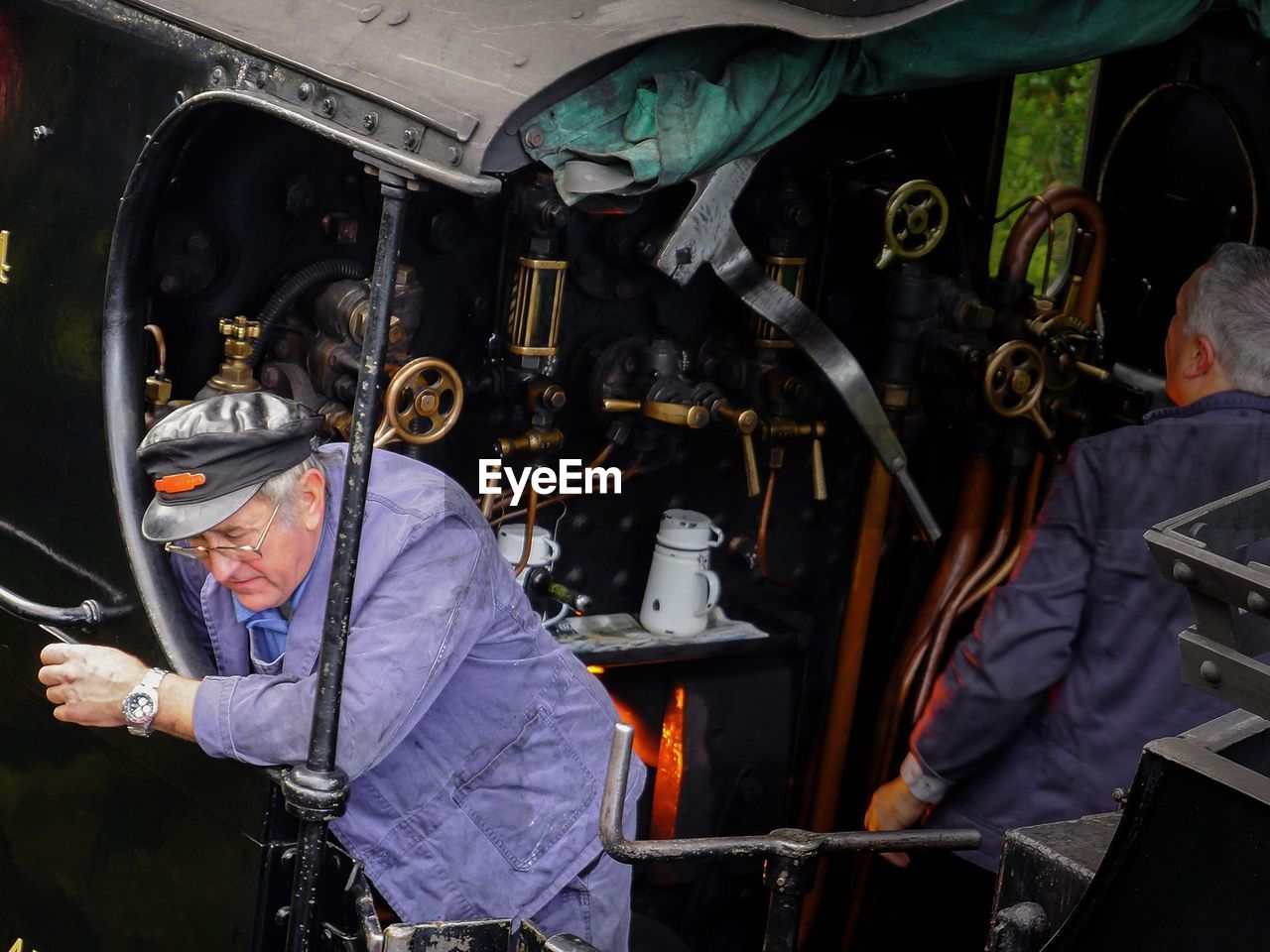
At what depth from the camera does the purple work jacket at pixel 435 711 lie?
2479mm

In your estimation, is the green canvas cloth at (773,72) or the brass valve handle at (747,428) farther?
the brass valve handle at (747,428)

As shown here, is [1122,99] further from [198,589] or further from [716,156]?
[198,589]

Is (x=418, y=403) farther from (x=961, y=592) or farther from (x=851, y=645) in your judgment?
(x=961, y=592)

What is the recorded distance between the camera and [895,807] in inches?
132

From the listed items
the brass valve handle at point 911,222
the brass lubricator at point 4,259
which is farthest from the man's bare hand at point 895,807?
the brass lubricator at point 4,259

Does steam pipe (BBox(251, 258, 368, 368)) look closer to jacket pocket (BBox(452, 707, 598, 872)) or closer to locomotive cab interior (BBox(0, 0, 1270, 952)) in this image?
locomotive cab interior (BBox(0, 0, 1270, 952))

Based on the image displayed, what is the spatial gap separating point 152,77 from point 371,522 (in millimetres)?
795

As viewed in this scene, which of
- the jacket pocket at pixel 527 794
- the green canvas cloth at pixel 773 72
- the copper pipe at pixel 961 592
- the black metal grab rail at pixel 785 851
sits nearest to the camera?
the green canvas cloth at pixel 773 72

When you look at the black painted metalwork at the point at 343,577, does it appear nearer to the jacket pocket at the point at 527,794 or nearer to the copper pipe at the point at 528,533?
the jacket pocket at the point at 527,794

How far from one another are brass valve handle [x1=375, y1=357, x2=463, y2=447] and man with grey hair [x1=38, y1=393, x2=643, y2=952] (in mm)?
251

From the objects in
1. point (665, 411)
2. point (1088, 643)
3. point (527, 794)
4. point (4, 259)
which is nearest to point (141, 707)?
point (527, 794)

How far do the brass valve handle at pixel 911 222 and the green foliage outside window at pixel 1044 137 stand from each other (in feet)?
14.2

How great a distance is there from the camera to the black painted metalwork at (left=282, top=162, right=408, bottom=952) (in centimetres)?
227

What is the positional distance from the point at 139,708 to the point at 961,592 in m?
2.00
